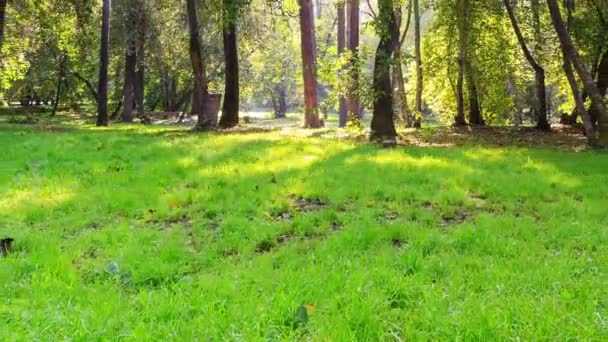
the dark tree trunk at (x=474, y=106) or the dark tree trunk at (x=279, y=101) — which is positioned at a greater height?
the dark tree trunk at (x=279, y=101)

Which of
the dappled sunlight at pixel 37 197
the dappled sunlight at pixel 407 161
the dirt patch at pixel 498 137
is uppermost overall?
the dirt patch at pixel 498 137

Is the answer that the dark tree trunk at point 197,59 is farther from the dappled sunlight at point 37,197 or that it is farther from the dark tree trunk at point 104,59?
the dappled sunlight at point 37,197

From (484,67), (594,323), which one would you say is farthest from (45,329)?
(484,67)

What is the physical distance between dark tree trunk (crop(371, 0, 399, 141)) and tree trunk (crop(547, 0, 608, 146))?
3482 mm

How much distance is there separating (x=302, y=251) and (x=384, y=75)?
855 centimetres

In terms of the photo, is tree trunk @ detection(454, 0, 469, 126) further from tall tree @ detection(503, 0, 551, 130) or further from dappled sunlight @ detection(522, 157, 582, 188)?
dappled sunlight @ detection(522, 157, 582, 188)

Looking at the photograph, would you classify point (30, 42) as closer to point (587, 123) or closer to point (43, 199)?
point (43, 199)

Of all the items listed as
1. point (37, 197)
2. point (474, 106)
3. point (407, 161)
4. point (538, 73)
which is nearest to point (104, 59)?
point (474, 106)

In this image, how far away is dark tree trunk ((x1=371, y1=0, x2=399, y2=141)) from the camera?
1147cm

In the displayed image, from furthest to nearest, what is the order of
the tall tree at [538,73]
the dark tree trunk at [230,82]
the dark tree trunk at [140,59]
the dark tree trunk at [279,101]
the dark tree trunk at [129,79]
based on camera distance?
the dark tree trunk at [279,101]
the dark tree trunk at [129,79]
the dark tree trunk at [140,59]
the dark tree trunk at [230,82]
the tall tree at [538,73]

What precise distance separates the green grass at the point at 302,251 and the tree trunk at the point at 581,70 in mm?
3920

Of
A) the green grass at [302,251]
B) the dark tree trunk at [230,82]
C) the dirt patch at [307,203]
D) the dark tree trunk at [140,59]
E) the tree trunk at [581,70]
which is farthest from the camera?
the dark tree trunk at [140,59]

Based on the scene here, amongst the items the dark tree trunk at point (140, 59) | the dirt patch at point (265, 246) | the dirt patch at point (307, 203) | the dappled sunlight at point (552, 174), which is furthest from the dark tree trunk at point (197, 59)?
the dirt patch at point (265, 246)

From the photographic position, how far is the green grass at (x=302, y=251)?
3002mm
